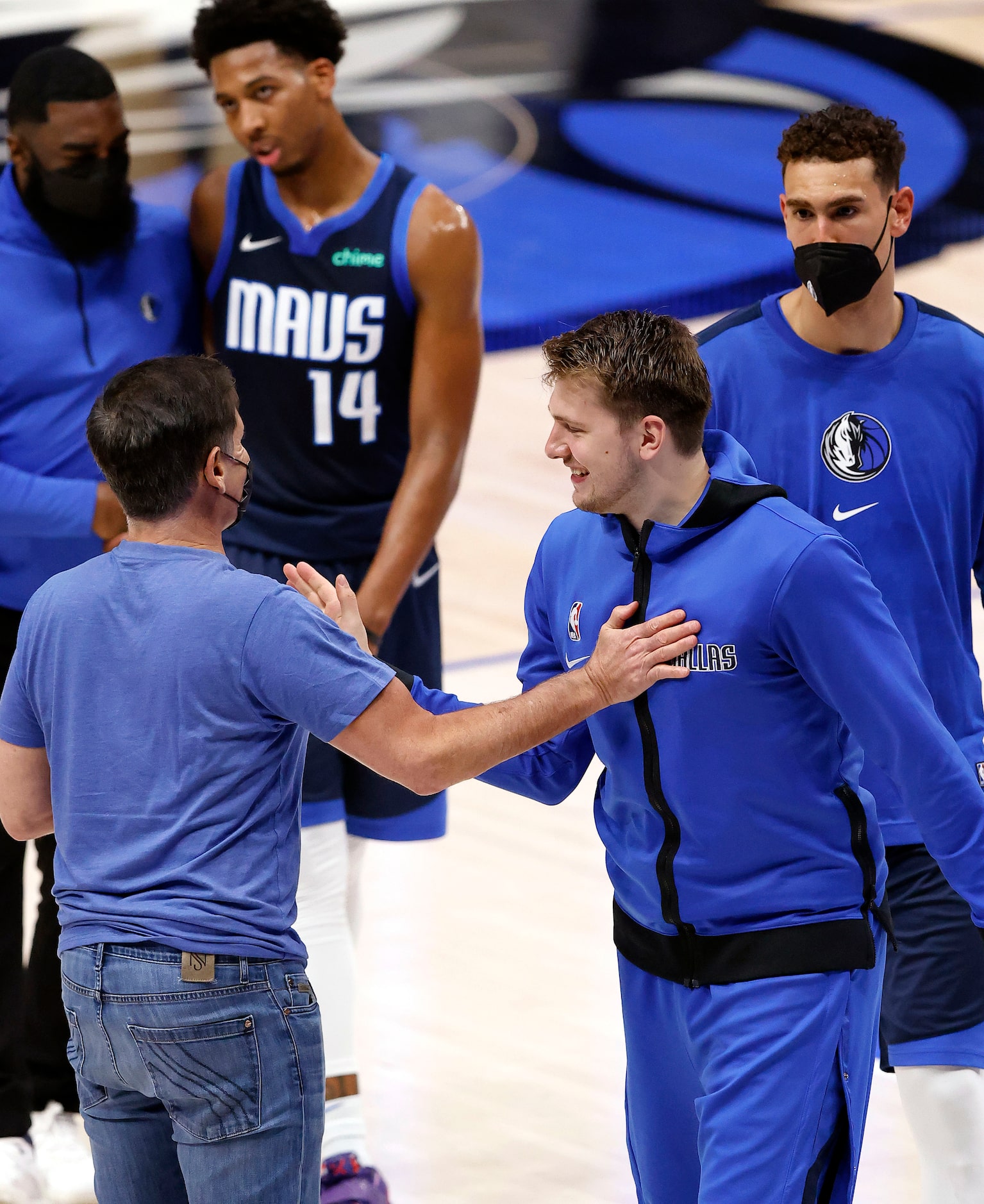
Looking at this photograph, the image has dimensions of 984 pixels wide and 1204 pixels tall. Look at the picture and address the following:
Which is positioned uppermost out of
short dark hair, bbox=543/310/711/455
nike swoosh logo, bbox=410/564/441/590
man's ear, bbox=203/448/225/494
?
short dark hair, bbox=543/310/711/455

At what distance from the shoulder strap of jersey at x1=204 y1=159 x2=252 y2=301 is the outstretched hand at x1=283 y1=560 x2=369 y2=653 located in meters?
1.40

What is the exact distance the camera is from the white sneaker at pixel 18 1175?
3.86 m

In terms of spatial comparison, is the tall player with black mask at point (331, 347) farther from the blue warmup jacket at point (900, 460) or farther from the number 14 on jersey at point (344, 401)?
the blue warmup jacket at point (900, 460)

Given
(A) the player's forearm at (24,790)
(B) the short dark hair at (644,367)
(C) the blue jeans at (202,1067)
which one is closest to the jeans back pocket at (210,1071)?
(C) the blue jeans at (202,1067)

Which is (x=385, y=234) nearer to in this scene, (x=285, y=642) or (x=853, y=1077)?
(x=285, y=642)

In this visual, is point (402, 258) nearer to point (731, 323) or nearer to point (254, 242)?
point (254, 242)

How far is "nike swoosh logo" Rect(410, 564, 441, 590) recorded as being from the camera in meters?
4.19

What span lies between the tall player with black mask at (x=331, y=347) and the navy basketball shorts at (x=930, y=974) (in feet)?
3.95

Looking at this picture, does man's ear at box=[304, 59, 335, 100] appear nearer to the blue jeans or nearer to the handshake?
the handshake

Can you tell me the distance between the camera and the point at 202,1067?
2.46 meters

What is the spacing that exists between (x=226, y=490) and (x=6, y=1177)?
193 cm

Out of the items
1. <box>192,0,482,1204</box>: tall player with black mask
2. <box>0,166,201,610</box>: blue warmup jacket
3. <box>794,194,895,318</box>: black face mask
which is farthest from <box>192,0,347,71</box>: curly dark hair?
<box>794,194,895,318</box>: black face mask

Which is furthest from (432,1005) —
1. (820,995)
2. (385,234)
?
(820,995)

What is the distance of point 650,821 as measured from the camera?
106 inches
